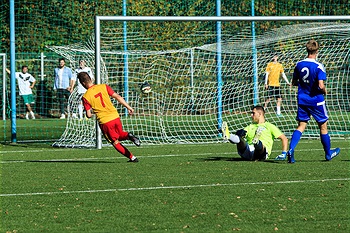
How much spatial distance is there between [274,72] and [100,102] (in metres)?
6.80

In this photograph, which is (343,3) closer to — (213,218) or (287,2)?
(287,2)

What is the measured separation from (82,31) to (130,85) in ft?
10.2

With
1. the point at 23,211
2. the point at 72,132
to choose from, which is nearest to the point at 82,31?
the point at 72,132

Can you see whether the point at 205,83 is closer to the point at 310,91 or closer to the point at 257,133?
the point at 257,133

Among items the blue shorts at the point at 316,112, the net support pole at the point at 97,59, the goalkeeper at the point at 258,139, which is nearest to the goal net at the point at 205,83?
the net support pole at the point at 97,59

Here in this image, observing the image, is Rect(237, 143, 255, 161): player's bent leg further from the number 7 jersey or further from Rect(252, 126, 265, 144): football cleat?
the number 7 jersey

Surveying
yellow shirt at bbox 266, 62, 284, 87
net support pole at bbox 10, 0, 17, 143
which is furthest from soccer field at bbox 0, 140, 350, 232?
yellow shirt at bbox 266, 62, 284, 87

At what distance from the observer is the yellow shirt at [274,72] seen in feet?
57.8

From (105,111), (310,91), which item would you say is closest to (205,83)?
(105,111)

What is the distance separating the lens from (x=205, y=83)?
61.1 feet

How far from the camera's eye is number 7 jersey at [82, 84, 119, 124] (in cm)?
1225

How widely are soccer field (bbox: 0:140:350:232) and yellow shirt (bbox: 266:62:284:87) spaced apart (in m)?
4.42

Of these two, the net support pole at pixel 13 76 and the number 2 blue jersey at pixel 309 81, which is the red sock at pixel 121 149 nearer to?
the number 2 blue jersey at pixel 309 81

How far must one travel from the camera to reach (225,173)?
10.6m
